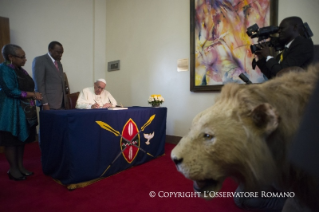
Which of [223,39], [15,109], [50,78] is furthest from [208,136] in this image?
[223,39]

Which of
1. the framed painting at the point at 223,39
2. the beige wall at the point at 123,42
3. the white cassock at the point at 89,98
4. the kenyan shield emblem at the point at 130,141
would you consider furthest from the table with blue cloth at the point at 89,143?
the framed painting at the point at 223,39

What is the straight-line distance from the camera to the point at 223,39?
3258 mm

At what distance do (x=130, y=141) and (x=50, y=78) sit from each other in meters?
1.55

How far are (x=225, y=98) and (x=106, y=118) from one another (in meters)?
1.62

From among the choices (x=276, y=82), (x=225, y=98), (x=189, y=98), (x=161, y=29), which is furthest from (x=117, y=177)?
(x=161, y=29)

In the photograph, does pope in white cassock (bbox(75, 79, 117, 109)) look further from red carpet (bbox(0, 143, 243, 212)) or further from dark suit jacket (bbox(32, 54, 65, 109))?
red carpet (bbox(0, 143, 243, 212))

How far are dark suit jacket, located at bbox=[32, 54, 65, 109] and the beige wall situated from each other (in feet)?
6.09

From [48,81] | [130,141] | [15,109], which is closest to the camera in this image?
[15,109]

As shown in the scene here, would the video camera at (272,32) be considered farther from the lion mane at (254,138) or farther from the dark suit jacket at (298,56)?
the lion mane at (254,138)

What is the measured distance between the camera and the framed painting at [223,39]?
292 centimetres

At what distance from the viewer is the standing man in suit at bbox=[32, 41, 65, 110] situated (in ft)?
8.00

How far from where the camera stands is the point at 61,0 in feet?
14.4

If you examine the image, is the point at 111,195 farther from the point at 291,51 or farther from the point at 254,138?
the point at 291,51

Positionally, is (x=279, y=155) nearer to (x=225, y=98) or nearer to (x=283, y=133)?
(x=283, y=133)
